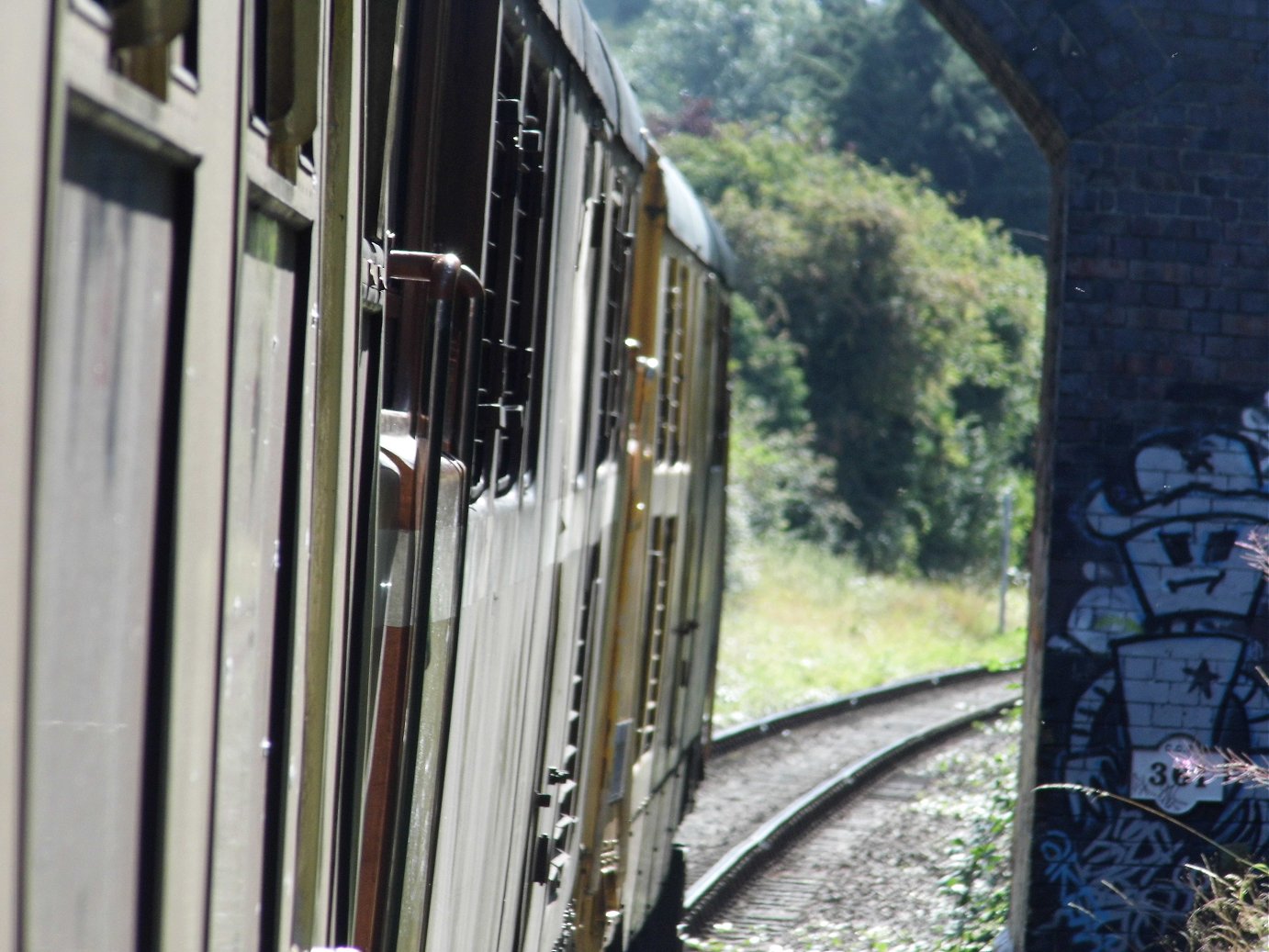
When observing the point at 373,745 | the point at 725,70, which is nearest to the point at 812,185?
the point at 373,745

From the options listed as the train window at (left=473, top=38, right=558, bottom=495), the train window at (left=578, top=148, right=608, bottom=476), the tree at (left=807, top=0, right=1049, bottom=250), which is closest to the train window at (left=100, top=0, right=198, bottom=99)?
the train window at (left=473, top=38, right=558, bottom=495)

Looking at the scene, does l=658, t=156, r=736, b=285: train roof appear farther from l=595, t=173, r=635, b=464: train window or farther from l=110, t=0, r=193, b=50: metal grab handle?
l=110, t=0, r=193, b=50: metal grab handle

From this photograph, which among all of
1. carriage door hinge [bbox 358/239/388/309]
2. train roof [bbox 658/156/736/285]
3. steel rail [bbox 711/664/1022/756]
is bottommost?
steel rail [bbox 711/664/1022/756]

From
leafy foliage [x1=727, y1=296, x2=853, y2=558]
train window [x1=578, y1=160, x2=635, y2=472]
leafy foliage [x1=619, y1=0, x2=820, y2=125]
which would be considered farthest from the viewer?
leafy foliage [x1=619, y1=0, x2=820, y2=125]

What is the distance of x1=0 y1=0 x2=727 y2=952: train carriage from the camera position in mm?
1021

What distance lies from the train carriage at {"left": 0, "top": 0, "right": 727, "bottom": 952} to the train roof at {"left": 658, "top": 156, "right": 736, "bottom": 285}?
217 centimetres

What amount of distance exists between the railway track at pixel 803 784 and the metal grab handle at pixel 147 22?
26.8 feet

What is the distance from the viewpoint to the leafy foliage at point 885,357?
30.0m

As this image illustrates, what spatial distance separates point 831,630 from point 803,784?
9190 millimetres

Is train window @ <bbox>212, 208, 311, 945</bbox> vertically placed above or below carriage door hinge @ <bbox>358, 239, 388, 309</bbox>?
below

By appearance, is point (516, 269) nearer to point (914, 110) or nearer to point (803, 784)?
point (803, 784)

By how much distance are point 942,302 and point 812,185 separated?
13.1ft

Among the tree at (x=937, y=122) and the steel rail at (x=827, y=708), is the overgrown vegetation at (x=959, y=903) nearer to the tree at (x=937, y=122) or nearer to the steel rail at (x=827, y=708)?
the steel rail at (x=827, y=708)

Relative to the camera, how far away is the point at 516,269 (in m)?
3.61
